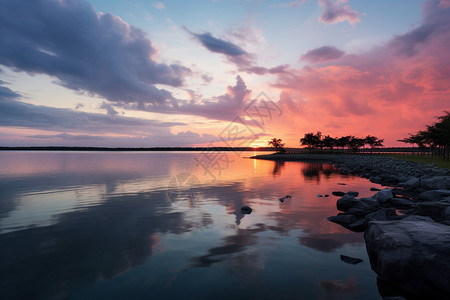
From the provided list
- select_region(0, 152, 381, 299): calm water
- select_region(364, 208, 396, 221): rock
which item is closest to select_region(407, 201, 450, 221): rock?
select_region(364, 208, 396, 221): rock

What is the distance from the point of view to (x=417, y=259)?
19.2 feet

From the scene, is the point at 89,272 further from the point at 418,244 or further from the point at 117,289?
the point at 418,244

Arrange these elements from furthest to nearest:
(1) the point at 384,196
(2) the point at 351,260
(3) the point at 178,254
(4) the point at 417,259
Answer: (1) the point at 384,196
(3) the point at 178,254
(2) the point at 351,260
(4) the point at 417,259

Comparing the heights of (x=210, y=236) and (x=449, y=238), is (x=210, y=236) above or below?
below

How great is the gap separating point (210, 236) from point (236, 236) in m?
1.16

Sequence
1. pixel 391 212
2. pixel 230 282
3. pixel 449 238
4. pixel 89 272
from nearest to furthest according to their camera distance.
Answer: pixel 449 238 < pixel 230 282 < pixel 89 272 < pixel 391 212

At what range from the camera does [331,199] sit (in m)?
18.2

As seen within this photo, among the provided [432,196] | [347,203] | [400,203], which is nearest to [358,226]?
[347,203]

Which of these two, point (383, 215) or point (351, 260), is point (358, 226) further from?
point (351, 260)

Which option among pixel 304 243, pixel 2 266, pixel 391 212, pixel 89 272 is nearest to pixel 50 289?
pixel 89 272

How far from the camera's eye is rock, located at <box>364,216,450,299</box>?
564 cm

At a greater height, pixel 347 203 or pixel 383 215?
pixel 383 215

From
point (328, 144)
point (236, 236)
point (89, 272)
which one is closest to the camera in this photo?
point (89, 272)

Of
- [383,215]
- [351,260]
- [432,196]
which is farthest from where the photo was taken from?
[432,196]
